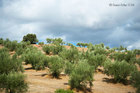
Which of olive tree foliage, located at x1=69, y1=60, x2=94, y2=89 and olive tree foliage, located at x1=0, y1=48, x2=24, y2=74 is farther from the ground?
olive tree foliage, located at x1=0, y1=48, x2=24, y2=74

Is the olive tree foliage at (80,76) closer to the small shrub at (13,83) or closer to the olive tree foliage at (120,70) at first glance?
the small shrub at (13,83)

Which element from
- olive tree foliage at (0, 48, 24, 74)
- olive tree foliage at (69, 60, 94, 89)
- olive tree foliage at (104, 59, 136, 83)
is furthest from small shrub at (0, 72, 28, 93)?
olive tree foliage at (104, 59, 136, 83)

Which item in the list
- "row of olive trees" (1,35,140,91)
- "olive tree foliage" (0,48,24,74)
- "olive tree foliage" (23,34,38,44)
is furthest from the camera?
"olive tree foliage" (23,34,38,44)

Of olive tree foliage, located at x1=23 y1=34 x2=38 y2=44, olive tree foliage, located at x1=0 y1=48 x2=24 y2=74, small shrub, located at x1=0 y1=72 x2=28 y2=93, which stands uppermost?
olive tree foliage, located at x1=23 y1=34 x2=38 y2=44

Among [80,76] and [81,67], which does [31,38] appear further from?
[80,76]

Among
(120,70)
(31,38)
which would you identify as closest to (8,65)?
(120,70)

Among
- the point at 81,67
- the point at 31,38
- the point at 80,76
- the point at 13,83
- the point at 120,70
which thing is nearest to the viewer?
the point at 13,83

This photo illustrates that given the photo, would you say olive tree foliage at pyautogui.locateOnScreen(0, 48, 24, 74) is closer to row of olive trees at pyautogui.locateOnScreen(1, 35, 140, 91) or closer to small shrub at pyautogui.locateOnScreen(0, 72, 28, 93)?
small shrub at pyautogui.locateOnScreen(0, 72, 28, 93)

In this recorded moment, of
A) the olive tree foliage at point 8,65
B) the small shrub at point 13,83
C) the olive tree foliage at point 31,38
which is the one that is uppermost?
the olive tree foliage at point 31,38

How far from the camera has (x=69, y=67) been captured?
61.4 feet

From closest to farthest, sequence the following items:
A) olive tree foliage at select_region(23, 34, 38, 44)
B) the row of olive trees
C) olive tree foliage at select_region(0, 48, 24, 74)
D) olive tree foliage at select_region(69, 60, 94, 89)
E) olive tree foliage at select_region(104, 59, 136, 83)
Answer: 1. olive tree foliage at select_region(69, 60, 94, 89)
2. the row of olive trees
3. olive tree foliage at select_region(0, 48, 24, 74)
4. olive tree foliage at select_region(104, 59, 136, 83)
5. olive tree foliage at select_region(23, 34, 38, 44)

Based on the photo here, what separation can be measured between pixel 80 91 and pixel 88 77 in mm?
1675

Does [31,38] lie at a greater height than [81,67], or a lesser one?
greater

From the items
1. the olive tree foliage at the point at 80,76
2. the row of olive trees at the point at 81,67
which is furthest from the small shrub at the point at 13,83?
A: the row of olive trees at the point at 81,67
